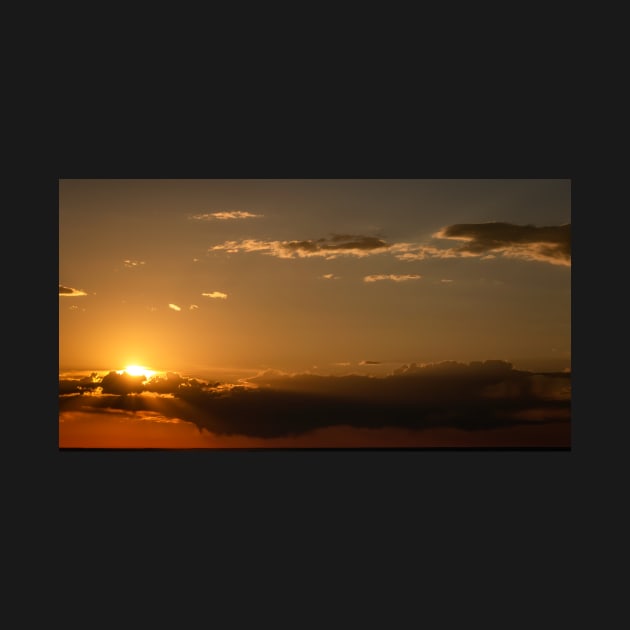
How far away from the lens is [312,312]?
13922 mm

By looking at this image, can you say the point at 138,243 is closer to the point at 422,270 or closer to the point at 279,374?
the point at 279,374

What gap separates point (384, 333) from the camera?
13.9 meters

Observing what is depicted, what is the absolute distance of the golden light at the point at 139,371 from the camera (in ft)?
45.8

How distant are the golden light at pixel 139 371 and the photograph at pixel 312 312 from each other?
25mm

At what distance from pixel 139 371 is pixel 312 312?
2.29 meters

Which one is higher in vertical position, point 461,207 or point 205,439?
point 461,207

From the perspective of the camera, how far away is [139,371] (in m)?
14.0

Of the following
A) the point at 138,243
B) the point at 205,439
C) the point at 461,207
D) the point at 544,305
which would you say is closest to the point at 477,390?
the point at 544,305

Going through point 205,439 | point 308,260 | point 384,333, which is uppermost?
point 308,260

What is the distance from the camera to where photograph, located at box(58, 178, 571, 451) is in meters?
13.9

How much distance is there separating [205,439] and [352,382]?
1.96 m

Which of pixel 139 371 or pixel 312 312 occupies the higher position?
pixel 312 312

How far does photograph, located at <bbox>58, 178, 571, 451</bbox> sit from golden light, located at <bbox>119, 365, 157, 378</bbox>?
25 millimetres

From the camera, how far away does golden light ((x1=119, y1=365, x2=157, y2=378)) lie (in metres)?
14.0
